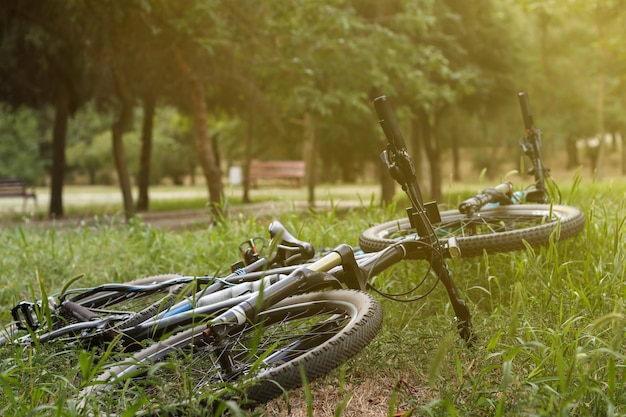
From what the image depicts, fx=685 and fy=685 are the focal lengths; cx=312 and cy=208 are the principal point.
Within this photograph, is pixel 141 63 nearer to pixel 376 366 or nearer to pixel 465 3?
pixel 465 3

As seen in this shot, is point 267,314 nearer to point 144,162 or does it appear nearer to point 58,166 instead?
point 58,166

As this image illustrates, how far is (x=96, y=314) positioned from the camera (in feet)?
11.2

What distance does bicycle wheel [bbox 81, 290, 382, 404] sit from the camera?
2242 millimetres

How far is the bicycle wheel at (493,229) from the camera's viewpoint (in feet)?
12.0

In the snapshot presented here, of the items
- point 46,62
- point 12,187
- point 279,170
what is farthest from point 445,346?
point 279,170

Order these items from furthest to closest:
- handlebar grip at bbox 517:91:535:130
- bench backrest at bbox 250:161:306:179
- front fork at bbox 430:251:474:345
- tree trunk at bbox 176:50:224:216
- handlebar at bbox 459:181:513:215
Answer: bench backrest at bbox 250:161:306:179 → tree trunk at bbox 176:50:224:216 → handlebar grip at bbox 517:91:535:130 → handlebar at bbox 459:181:513:215 → front fork at bbox 430:251:474:345

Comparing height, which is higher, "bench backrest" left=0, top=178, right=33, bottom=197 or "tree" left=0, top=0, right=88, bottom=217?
"tree" left=0, top=0, right=88, bottom=217

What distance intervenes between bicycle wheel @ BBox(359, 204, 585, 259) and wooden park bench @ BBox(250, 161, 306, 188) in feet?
Result: 83.9

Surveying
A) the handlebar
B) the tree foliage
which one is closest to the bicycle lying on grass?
the handlebar

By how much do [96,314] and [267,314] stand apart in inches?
43.8

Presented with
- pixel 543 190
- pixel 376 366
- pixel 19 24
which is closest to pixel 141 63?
pixel 19 24

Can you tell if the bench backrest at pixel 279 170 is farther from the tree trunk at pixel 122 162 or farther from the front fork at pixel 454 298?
the front fork at pixel 454 298

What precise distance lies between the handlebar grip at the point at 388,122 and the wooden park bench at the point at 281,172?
2726 cm

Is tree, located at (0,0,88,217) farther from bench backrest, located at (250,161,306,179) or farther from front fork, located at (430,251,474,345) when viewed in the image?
bench backrest, located at (250,161,306,179)
